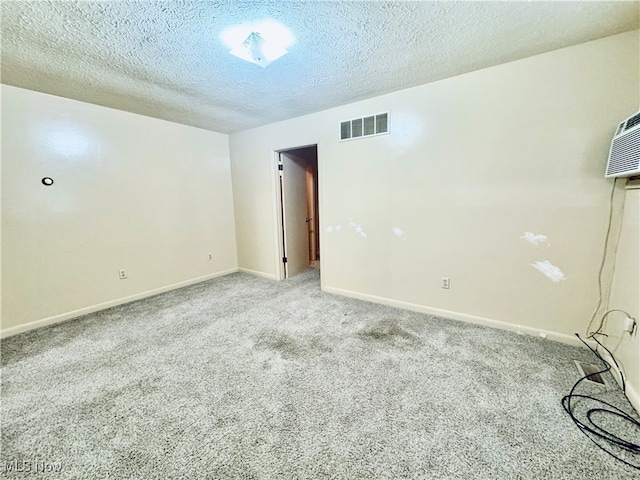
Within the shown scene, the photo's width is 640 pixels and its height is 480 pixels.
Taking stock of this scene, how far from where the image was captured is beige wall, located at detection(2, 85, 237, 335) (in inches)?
102

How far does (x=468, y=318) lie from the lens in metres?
2.67

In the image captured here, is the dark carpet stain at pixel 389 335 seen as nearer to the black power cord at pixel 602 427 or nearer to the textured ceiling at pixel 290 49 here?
the black power cord at pixel 602 427

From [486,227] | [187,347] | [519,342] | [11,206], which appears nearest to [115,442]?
[187,347]

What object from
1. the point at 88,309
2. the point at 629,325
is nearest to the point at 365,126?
the point at 629,325

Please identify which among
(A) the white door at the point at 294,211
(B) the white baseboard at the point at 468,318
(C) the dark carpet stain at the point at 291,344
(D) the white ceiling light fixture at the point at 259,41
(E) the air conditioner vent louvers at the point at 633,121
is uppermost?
(D) the white ceiling light fixture at the point at 259,41

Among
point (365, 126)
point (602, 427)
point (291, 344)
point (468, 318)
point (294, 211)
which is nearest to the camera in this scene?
point (602, 427)

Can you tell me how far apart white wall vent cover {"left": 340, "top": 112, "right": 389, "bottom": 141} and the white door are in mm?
1271

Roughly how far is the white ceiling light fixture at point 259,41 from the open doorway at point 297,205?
1.94m

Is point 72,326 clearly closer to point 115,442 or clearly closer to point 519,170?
point 115,442

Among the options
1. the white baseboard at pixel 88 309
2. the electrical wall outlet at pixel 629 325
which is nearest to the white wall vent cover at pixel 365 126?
the electrical wall outlet at pixel 629 325

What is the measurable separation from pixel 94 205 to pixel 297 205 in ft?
8.96

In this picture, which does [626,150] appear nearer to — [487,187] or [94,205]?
[487,187]

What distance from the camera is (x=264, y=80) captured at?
241cm

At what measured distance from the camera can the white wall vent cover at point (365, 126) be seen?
114 inches
